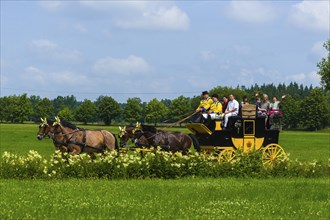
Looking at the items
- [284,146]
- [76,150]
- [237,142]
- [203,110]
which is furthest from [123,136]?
[284,146]

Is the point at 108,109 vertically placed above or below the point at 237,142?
above

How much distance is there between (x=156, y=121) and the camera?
138250 mm

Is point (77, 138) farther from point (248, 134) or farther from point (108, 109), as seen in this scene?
point (108, 109)

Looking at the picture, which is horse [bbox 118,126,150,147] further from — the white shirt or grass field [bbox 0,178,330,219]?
grass field [bbox 0,178,330,219]

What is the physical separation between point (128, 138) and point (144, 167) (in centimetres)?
584

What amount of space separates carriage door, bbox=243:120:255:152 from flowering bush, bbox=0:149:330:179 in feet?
6.59

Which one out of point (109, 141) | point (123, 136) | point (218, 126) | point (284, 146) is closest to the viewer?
point (109, 141)

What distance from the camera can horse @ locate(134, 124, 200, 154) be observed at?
21.2 m

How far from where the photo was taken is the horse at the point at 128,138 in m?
21.0

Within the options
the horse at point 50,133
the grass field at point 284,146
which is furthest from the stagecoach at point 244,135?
the grass field at point 284,146

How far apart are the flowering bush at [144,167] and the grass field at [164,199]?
0.73 metres

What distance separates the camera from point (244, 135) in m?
20.2

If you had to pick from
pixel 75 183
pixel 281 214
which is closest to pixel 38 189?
pixel 75 183

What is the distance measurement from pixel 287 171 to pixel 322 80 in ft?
168
